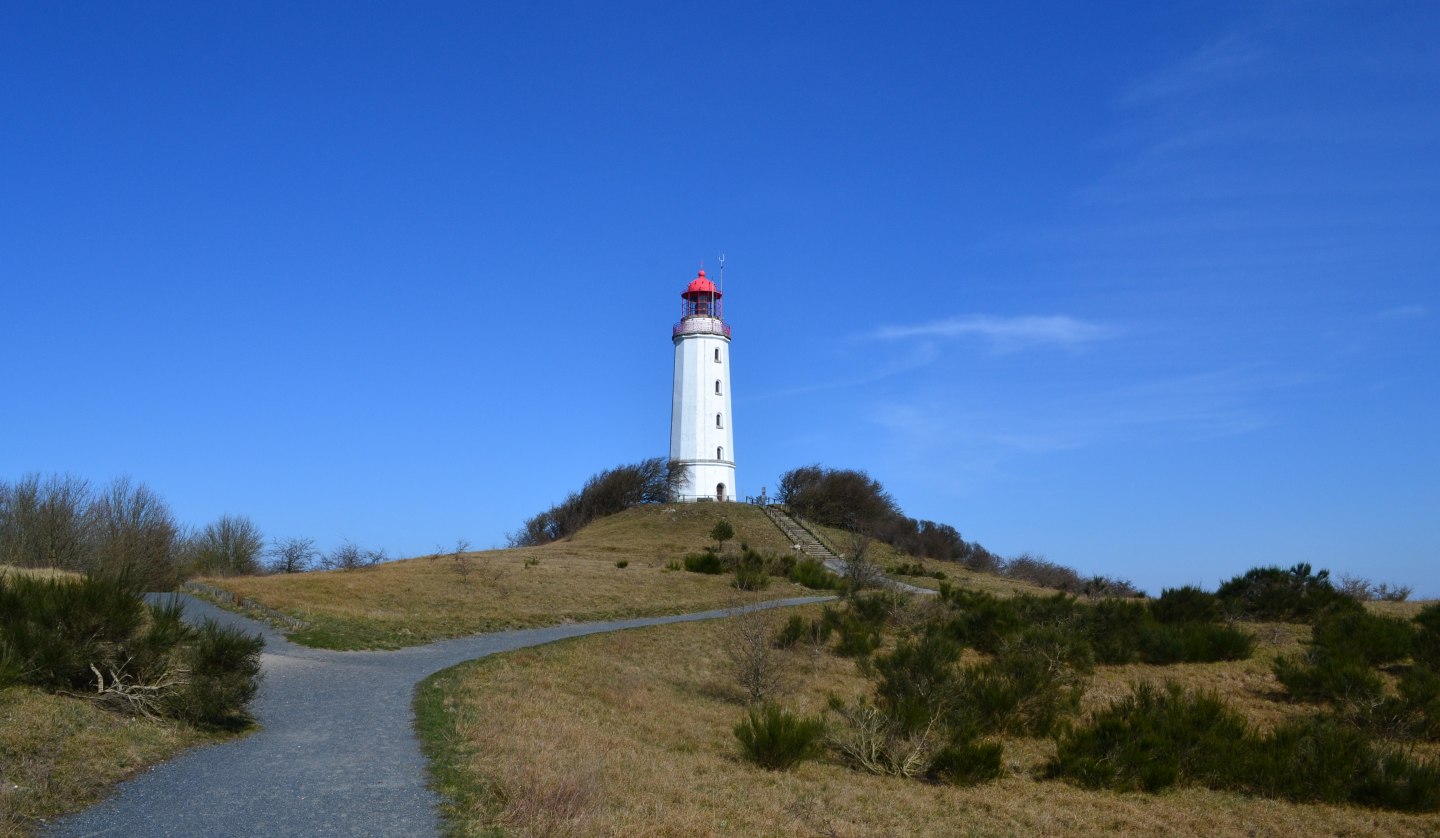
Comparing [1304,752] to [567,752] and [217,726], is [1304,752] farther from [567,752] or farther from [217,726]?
[217,726]

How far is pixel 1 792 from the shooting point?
7.05 meters

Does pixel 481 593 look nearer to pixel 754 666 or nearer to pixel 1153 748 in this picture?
pixel 754 666

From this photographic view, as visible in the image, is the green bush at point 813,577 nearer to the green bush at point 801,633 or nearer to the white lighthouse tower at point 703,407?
the green bush at point 801,633

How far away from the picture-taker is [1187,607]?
80.8 ft

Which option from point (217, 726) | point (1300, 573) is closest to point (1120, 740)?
point (217, 726)

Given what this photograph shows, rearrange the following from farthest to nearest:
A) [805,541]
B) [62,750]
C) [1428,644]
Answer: [805,541] < [1428,644] < [62,750]

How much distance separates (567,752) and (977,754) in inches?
197

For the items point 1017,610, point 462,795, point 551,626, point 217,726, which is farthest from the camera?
point 1017,610

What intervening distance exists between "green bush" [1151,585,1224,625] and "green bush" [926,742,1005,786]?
45.2 ft

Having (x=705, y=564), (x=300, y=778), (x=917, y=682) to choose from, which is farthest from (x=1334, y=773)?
(x=705, y=564)

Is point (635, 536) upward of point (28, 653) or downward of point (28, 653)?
upward

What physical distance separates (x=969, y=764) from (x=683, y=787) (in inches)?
159

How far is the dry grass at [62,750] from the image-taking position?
23.6ft

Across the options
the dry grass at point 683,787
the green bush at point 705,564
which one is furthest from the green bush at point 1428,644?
the green bush at point 705,564
